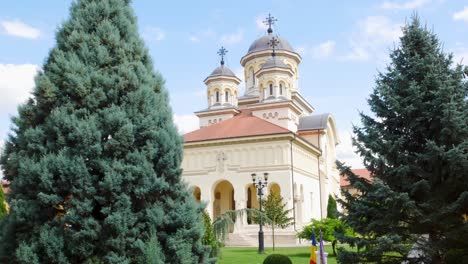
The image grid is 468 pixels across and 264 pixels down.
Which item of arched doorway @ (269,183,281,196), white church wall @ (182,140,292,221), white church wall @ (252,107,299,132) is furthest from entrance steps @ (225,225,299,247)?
white church wall @ (252,107,299,132)

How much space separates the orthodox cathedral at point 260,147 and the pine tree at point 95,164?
24.6 meters

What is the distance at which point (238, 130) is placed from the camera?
3775 cm

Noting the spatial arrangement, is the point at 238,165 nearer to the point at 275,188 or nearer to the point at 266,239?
the point at 275,188

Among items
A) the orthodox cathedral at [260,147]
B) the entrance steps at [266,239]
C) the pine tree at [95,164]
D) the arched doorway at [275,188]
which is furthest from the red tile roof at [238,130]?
the pine tree at [95,164]

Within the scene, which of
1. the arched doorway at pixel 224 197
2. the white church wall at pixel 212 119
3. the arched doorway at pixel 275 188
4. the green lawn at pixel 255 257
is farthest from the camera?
the white church wall at pixel 212 119

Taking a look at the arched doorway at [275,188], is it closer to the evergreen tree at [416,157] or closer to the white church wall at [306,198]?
the white church wall at [306,198]

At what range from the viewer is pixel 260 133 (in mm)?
36125

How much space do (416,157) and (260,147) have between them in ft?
86.6

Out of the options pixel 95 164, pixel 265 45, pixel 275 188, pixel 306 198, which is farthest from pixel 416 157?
pixel 265 45

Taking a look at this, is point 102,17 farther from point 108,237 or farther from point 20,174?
point 108,237

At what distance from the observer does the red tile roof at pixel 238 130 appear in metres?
36.4

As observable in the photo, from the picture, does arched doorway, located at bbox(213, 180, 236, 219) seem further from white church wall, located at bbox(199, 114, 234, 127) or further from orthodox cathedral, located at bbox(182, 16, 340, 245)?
white church wall, located at bbox(199, 114, 234, 127)

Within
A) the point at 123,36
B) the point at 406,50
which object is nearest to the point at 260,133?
the point at 406,50

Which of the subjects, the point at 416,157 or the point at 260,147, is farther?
the point at 260,147
